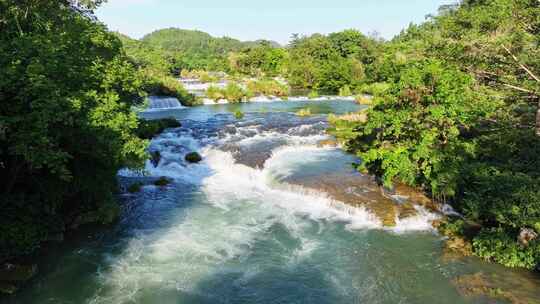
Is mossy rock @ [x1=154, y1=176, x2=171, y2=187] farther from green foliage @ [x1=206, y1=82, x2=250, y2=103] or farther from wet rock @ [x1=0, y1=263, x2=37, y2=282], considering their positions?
green foliage @ [x1=206, y1=82, x2=250, y2=103]

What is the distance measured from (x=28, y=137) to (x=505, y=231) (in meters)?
14.3

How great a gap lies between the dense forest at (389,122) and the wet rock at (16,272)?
1.25ft

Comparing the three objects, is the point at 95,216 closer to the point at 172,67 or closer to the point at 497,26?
the point at 497,26

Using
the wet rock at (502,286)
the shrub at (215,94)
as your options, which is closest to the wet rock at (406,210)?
the wet rock at (502,286)

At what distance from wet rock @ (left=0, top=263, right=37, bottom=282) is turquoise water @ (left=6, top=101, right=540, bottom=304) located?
1.35 feet

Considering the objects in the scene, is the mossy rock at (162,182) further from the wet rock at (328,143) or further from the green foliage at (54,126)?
the wet rock at (328,143)

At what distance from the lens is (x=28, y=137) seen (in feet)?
31.8

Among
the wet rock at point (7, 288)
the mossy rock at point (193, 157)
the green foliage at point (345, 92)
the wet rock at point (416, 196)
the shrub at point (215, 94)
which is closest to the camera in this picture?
the wet rock at point (7, 288)

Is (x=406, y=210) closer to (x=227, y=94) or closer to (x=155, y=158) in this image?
(x=155, y=158)

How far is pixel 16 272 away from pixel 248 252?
6979mm

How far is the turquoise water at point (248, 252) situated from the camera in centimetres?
1131

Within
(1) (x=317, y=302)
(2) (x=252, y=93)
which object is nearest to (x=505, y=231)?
(1) (x=317, y=302)

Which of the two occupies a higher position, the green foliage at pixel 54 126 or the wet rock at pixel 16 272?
the green foliage at pixel 54 126

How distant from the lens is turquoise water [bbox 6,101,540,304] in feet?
37.1
